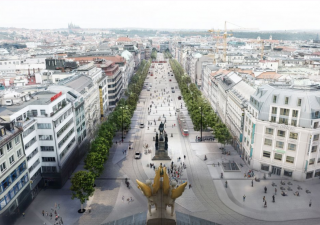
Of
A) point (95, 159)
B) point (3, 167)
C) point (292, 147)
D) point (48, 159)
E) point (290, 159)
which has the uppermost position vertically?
point (3, 167)

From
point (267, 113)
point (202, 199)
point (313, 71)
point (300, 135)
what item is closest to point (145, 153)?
point (202, 199)

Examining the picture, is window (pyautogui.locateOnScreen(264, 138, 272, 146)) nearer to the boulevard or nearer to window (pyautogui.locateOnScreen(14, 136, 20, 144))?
the boulevard

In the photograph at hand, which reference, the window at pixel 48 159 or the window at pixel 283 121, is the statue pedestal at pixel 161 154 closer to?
the window at pixel 48 159

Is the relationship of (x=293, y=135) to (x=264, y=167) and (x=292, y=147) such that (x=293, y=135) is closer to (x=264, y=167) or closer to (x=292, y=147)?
(x=292, y=147)

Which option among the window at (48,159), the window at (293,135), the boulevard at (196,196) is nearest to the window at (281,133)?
the window at (293,135)

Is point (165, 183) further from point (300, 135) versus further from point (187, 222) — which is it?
point (300, 135)

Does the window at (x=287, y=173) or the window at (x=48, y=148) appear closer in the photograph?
the window at (x=48, y=148)

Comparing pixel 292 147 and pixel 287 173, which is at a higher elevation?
pixel 292 147

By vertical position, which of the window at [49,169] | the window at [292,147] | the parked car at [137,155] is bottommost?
the parked car at [137,155]

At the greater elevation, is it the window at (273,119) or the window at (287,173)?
the window at (273,119)

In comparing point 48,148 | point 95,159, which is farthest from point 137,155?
point 48,148

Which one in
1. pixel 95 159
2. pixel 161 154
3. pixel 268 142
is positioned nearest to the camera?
pixel 95 159
